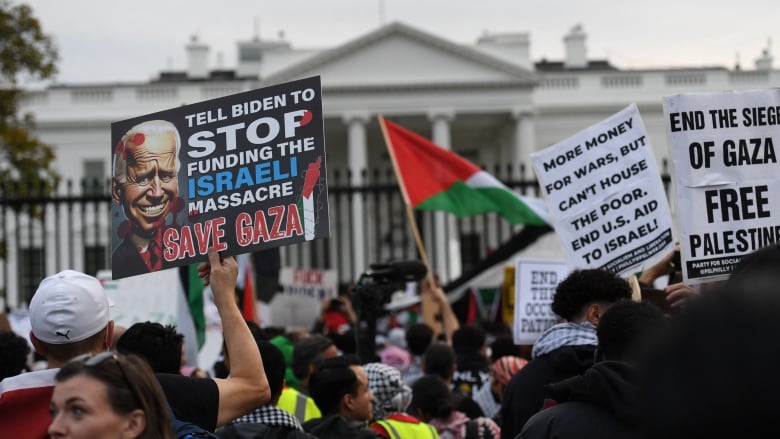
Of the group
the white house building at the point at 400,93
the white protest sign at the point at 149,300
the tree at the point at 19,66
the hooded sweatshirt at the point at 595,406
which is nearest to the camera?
the hooded sweatshirt at the point at 595,406

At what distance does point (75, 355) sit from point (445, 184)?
7854mm

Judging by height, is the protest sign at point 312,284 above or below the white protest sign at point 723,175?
below

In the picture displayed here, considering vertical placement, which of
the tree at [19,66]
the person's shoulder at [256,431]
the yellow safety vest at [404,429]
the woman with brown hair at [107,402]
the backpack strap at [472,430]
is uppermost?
the tree at [19,66]

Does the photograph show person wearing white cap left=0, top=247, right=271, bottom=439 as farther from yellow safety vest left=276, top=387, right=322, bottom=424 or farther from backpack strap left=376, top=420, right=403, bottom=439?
yellow safety vest left=276, top=387, right=322, bottom=424

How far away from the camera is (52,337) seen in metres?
3.08

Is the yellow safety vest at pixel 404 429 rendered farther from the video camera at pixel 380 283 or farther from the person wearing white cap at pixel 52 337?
the video camera at pixel 380 283

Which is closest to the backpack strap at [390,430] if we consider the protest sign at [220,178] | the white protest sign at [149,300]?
the protest sign at [220,178]

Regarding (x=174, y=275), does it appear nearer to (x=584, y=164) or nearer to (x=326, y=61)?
(x=584, y=164)

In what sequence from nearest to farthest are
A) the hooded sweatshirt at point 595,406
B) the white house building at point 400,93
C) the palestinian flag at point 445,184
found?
the hooded sweatshirt at point 595,406, the palestinian flag at point 445,184, the white house building at point 400,93

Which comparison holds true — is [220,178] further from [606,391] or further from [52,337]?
[606,391]

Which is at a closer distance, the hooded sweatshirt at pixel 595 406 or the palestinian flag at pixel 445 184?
the hooded sweatshirt at pixel 595 406

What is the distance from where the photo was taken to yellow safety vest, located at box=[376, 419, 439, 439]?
456cm

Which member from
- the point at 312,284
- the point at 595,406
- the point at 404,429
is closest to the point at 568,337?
the point at 595,406

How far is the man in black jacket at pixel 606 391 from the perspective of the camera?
287cm
